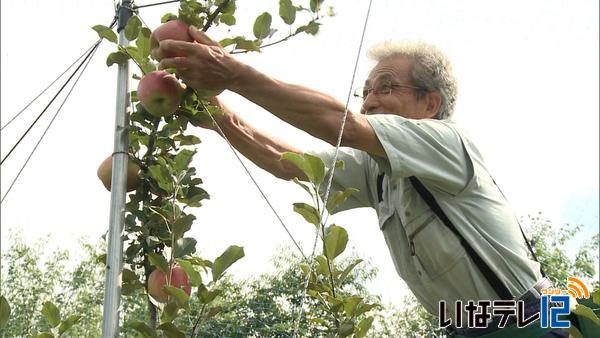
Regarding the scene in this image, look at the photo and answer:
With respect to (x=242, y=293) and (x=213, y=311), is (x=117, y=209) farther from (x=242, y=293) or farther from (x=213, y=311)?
(x=242, y=293)

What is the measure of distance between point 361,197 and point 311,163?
2.04ft

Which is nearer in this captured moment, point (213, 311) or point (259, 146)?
point (213, 311)

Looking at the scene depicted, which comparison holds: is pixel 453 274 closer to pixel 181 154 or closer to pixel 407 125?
pixel 407 125

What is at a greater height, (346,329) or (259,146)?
(259,146)

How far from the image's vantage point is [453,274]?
1232mm

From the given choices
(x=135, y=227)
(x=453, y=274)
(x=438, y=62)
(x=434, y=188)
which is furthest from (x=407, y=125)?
(x=135, y=227)

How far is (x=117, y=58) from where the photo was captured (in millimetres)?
956

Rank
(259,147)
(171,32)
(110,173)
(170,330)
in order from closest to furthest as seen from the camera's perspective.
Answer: (170,330) → (171,32) → (110,173) → (259,147)

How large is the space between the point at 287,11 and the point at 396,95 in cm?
53

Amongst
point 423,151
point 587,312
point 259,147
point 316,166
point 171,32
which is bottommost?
point 587,312

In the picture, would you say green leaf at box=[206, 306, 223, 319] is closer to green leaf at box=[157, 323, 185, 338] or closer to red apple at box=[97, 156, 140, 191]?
green leaf at box=[157, 323, 185, 338]

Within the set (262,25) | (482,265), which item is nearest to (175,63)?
(262,25)

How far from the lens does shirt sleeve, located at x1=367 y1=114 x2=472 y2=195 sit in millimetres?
1158

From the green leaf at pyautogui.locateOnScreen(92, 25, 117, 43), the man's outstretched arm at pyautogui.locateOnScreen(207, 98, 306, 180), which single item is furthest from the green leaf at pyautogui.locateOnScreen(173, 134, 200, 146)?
the man's outstretched arm at pyautogui.locateOnScreen(207, 98, 306, 180)
